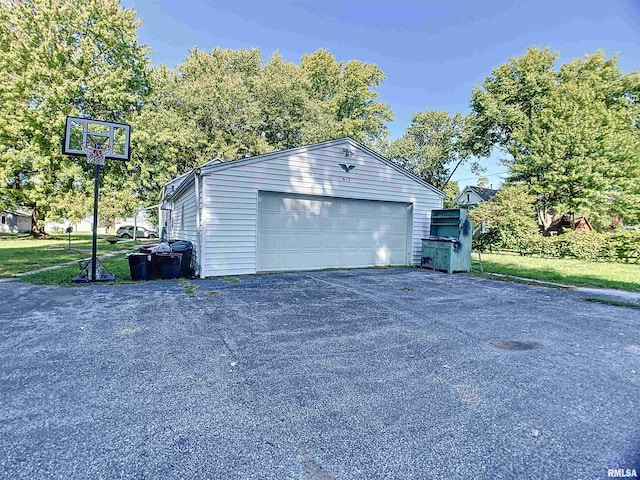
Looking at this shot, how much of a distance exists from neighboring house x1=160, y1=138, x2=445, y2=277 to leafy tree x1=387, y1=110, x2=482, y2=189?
63.2 ft

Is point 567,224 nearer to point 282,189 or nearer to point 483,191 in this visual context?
point 483,191

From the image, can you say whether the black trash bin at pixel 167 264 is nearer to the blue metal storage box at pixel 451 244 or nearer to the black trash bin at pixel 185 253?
the black trash bin at pixel 185 253

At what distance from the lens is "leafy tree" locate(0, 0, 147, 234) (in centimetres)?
1778

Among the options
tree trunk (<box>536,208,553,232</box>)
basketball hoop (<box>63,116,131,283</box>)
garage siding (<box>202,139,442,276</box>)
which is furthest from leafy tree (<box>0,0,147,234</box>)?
tree trunk (<box>536,208,553,232</box>)

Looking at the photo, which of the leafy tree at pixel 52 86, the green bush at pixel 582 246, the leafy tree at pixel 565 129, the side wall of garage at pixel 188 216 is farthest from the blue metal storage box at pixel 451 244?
the leafy tree at pixel 52 86

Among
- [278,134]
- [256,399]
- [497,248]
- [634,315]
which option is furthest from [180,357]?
[278,134]

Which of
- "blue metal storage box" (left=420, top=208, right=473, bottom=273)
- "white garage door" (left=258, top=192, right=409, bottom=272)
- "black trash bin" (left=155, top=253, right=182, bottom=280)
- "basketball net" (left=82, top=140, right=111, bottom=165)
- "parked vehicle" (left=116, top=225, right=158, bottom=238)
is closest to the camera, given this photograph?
"basketball net" (left=82, top=140, right=111, bottom=165)

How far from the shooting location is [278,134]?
2322 centimetres

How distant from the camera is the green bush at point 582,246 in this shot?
1326 centimetres

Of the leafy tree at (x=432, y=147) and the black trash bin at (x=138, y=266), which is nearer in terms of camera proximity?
the black trash bin at (x=138, y=266)

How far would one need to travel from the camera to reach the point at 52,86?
18.0 meters

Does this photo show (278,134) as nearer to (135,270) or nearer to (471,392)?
(135,270)

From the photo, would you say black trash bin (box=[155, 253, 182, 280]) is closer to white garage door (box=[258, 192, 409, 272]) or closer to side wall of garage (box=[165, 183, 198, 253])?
side wall of garage (box=[165, 183, 198, 253])

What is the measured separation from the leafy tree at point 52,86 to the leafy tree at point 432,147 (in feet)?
67.8
